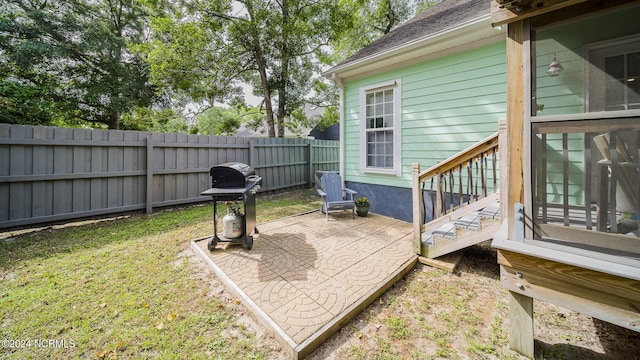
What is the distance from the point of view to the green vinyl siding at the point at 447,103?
12.7 ft

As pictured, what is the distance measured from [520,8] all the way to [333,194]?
13.8ft

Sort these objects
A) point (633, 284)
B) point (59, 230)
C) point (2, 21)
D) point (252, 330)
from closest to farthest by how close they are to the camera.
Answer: point (633, 284) → point (252, 330) → point (59, 230) → point (2, 21)

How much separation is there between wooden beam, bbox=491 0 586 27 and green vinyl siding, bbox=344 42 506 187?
2593mm

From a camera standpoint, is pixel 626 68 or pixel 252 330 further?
pixel 252 330

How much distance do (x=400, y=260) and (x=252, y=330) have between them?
2070 mm

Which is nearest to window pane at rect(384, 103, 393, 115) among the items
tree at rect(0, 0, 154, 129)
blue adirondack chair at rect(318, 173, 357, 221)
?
blue adirondack chair at rect(318, 173, 357, 221)

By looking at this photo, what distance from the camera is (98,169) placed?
4.93 m

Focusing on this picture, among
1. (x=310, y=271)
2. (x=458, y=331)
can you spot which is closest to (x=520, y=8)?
(x=458, y=331)

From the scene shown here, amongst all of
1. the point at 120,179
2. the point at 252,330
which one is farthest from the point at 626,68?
the point at 120,179

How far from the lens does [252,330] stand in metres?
2.13

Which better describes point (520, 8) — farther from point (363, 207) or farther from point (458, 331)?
point (363, 207)

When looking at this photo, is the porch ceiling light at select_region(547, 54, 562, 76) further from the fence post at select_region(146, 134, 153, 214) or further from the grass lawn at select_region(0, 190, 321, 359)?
the fence post at select_region(146, 134, 153, 214)

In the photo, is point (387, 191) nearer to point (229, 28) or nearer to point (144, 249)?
point (144, 249)

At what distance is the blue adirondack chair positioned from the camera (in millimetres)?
5105
